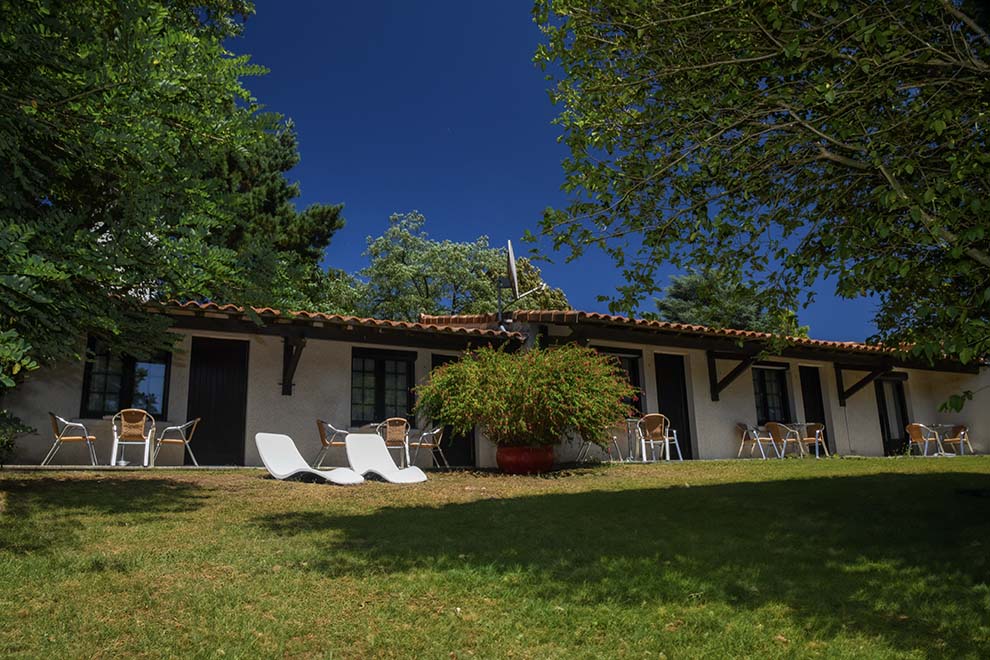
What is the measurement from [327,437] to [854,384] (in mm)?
13018

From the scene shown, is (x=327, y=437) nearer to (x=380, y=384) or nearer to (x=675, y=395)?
(x=380, y=384)

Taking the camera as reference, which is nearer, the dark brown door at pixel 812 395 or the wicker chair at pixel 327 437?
the wicker chair at pixel 327 437

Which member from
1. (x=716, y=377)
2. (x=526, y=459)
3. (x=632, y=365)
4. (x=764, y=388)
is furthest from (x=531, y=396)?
(x=764, y=388)

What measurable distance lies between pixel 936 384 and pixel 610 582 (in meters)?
18.7

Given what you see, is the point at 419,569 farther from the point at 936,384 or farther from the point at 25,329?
the point at 936,384

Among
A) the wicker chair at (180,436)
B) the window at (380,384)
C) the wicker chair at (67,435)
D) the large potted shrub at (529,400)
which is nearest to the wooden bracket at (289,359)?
the window at (380,384)

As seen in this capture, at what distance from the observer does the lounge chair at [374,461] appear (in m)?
9.16

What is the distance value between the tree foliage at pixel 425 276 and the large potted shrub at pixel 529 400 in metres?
19.7

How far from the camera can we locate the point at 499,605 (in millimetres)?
3480

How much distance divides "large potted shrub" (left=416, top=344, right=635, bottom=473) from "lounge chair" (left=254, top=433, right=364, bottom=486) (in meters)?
2.14

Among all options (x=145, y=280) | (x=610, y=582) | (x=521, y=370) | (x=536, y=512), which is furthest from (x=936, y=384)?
(x=145, y=280)

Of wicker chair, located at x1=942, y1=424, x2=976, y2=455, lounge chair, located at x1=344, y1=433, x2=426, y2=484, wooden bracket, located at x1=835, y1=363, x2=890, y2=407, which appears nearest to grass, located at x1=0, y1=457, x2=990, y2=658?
lounge chair, located at x1=344, y1=433, x2=426, y2=484

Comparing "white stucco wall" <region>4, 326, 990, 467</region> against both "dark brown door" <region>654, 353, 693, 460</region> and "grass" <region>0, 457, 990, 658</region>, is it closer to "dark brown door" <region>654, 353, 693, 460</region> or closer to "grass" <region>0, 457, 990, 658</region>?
"dark brown door" <region>654, 353, 693, 460</region>

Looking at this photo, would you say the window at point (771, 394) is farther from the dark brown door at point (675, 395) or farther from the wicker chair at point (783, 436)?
the dark brown door at point (675, 395)
